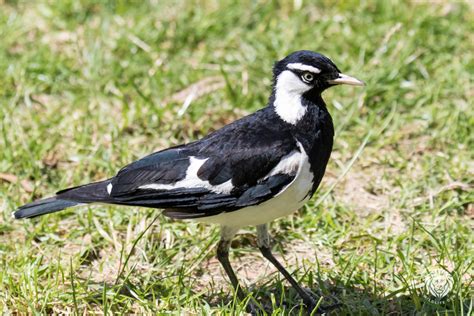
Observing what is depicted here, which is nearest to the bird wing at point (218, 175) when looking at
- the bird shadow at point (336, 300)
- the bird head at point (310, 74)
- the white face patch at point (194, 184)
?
the white face patch at point (194, 184)

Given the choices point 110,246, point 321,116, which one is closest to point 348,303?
point 321,116

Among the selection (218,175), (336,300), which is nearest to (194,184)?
(218,175)

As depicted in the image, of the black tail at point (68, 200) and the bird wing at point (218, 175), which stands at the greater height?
the bird wing at point (218, 175)

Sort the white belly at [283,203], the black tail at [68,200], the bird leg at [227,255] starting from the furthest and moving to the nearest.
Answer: the bird leg at [227,255]
the black tail at [68,200]
the white belly at [283,203]

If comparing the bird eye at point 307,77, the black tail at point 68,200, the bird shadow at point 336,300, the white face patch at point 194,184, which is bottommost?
the bird shadow at point 336,300

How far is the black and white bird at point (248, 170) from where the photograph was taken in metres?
4.07

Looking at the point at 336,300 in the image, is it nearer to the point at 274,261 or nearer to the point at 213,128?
the point at 274,261

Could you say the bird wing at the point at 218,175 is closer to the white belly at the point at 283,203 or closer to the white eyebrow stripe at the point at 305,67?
the white belly at the point at 283,203

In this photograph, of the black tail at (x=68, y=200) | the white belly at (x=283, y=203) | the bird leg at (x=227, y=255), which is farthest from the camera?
the bird leg at (x=227, y=255)

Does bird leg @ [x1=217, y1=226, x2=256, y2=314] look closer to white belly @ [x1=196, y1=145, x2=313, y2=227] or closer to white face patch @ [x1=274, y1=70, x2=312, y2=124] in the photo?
white belly @ [x1=196, y1=145, x2=313, y2=227]

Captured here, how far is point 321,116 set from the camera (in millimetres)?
4234

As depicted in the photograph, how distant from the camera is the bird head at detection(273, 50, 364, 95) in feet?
13.9

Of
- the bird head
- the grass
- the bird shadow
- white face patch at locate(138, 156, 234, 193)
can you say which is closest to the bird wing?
white face patch at locate(138, 156, 234, 193)

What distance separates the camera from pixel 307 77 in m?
4.27
